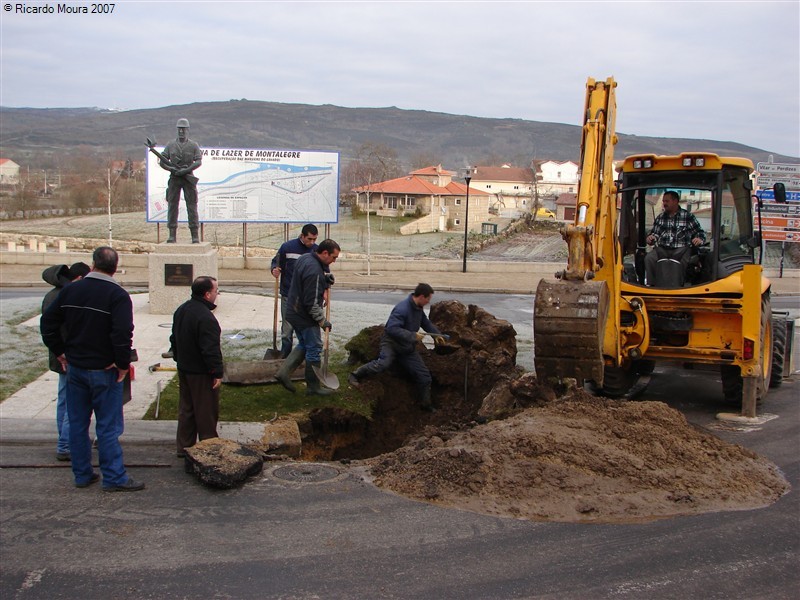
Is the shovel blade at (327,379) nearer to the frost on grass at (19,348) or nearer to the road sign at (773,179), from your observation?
the frost on grass at (19,348)

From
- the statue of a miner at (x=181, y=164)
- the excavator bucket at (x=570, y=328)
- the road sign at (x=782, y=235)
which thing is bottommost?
the excavator bucket at (x=570, y=328)

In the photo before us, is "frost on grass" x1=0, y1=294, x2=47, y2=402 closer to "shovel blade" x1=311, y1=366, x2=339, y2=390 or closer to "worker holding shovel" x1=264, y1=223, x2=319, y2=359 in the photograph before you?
"worker holding shovel" x1=264, y1=223, x2=319, y2=359

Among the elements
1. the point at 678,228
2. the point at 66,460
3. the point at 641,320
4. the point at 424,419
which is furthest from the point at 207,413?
the point at 678,228

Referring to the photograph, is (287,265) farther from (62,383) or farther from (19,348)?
(19,348)

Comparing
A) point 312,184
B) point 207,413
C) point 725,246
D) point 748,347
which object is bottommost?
point 207,413

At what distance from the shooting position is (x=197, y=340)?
6.87m

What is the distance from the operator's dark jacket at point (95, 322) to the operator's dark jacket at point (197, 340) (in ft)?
2.18

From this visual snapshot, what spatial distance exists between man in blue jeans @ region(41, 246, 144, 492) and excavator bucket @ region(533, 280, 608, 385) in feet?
11.7

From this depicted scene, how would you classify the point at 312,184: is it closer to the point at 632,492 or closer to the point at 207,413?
the point at 207,413

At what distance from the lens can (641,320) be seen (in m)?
8.66

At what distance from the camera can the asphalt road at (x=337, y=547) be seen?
4.82m

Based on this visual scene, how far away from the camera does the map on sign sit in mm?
23422

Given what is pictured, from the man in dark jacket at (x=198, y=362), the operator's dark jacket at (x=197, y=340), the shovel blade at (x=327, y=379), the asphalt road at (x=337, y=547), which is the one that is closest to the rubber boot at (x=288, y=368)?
the shovel blade at (x=327, y=379)

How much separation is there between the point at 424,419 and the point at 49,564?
17.8 ft
